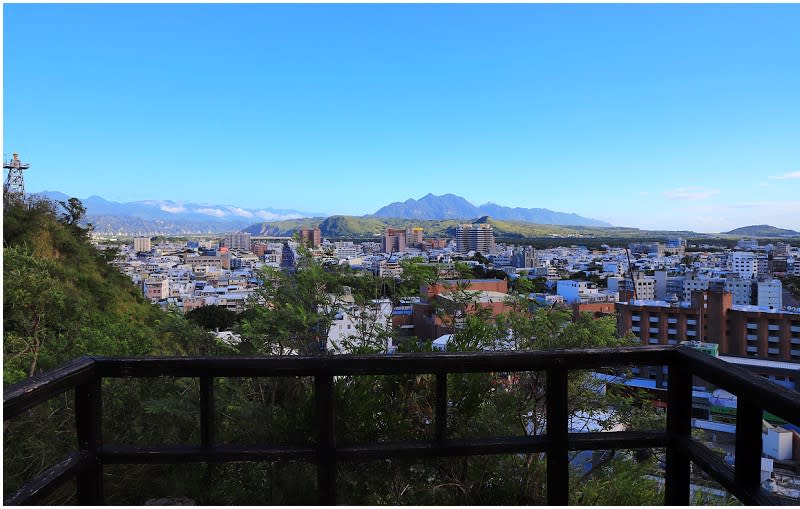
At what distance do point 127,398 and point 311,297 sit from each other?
1020 mm

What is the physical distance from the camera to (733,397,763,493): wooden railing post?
3.40 feet

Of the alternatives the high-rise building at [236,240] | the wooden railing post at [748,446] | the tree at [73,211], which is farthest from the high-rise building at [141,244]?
the wooden railing post at [748,446]

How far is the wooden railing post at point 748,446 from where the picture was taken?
40.8 inches

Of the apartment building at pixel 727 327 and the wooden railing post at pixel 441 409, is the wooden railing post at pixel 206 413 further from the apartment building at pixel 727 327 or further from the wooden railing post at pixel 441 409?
the apartment building at pixel 727 327

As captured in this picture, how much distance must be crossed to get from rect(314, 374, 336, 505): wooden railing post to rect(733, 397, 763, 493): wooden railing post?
2.87ft

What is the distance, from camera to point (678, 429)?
1.32m

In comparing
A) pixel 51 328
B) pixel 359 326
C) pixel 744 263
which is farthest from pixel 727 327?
pixel 744 263

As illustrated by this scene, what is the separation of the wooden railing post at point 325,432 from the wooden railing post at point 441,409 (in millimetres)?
257

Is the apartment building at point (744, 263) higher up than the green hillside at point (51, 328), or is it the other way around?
the green hillside at point (51, 328)

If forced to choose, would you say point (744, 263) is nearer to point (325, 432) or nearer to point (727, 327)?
point (727, 327)

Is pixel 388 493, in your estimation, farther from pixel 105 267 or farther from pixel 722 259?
pixel 722 259

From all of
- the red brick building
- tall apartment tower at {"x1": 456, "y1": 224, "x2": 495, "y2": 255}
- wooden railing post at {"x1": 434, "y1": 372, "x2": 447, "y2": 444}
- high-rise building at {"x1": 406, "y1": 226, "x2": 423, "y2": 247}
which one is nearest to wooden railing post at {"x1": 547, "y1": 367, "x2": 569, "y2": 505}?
wooden railing post at {"x1": 434, "y1": 372, "x2": 447, "y2": 444}

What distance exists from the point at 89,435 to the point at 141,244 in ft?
248

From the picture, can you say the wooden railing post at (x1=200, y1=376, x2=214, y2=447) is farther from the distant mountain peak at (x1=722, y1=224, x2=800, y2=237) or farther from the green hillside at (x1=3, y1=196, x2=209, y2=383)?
the distant mountain peak at (x1=722, y1=224, x2=800, y2=237)
